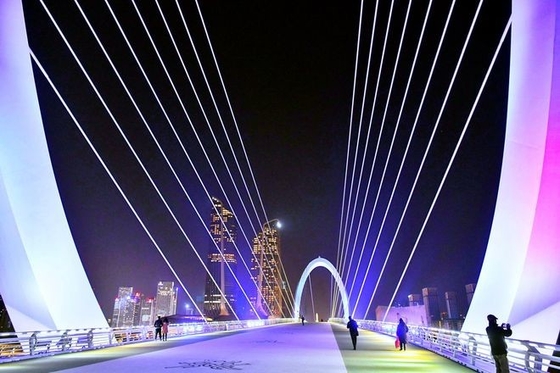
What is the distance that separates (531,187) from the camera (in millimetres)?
8156

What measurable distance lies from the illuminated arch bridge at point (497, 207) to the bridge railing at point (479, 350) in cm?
58

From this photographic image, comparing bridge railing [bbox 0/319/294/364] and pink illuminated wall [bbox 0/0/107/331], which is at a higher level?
pink illuminated wall [bbox 0/0/107/331]

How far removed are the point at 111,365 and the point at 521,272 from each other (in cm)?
830

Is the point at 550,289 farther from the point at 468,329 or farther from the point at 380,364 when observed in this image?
the point at 380,364

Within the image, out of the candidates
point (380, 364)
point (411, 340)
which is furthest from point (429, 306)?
point (380, 364)

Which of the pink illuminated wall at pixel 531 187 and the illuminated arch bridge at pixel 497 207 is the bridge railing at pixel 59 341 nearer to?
the illuminated arch bridge at pixel 497 207

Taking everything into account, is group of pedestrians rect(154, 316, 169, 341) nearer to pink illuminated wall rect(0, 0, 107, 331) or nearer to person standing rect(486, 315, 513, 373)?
pink illuminated wall rect(0, 0, 107, 331)

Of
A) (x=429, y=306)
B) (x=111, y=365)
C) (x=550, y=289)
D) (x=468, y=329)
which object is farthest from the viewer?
(x=429, y=306)

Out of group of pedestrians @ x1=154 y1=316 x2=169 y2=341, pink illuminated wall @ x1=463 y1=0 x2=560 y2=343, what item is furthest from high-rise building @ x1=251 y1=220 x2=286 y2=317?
pink illuminated wall @ x1=463 y1=0 x2=560 y2=343

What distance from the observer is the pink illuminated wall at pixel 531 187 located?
765 cm

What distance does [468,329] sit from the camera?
10.2 m

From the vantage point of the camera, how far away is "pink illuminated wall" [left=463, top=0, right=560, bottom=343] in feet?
25.1

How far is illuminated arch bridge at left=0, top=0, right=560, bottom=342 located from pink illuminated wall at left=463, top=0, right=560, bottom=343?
18 millimetres

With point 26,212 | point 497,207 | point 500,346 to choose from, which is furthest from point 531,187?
point 26,212
